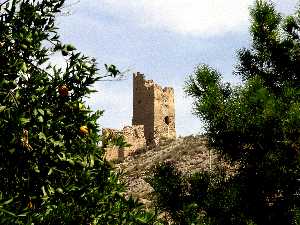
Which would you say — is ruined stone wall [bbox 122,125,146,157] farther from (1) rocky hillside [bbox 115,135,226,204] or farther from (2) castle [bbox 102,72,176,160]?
(1) rocky hillside [bbox 115,135,226,204]

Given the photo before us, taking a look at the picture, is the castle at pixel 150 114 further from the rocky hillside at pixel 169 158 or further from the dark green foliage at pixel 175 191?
the dark green foliage at pixel 175 191

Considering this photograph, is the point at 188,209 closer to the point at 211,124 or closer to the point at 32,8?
the point at 211,124

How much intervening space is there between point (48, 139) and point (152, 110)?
3892 cm

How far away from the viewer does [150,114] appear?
4331 centimetres

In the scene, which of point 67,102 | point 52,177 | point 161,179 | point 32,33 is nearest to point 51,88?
point 67,102

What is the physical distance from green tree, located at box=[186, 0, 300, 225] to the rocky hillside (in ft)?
52.9

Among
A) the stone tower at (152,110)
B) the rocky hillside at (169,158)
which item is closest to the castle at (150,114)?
the stone tower at (152,110)

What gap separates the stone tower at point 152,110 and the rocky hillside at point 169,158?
59.2 inches

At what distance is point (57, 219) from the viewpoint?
4.09 metres

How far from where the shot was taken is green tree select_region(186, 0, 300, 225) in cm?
805

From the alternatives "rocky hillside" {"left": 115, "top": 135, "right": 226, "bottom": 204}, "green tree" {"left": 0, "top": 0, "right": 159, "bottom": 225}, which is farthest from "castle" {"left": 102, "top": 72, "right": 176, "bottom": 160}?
"green tree" {"left": 0, "top": 0, "right": 159, "bottom": 225}

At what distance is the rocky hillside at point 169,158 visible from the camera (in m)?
27.7

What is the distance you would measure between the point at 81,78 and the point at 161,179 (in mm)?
4031

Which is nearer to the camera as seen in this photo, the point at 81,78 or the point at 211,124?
the point at 81,78
